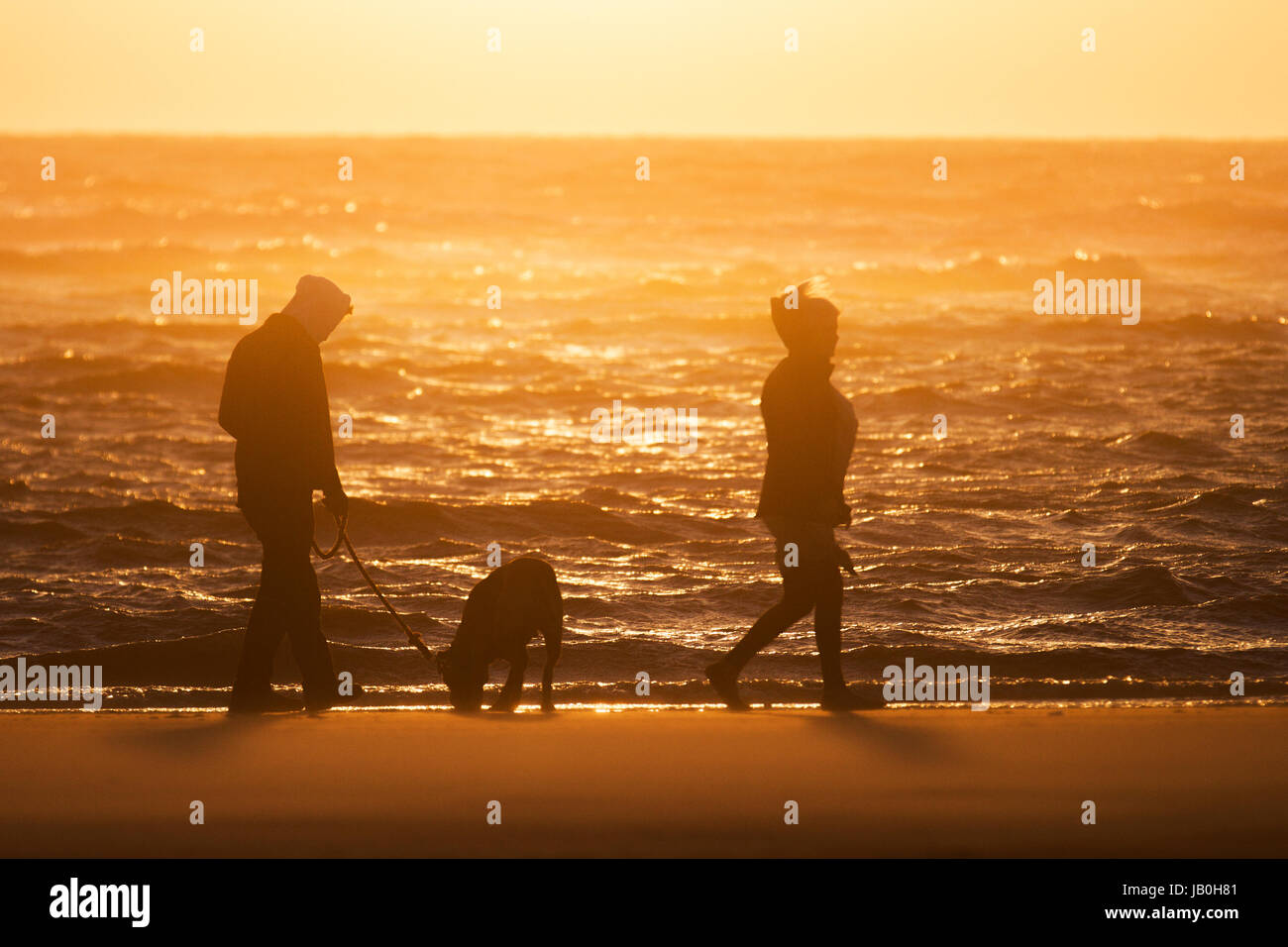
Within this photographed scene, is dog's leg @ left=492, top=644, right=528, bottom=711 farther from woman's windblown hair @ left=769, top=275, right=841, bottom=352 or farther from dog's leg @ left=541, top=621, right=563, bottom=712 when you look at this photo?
woman's windblown hair @ left=769, top=275, right=841, bottom=352

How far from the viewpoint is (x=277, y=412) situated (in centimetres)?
598

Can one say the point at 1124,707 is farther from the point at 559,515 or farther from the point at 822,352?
the point at 559,515

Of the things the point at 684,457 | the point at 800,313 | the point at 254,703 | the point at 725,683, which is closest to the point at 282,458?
the point at 254,703

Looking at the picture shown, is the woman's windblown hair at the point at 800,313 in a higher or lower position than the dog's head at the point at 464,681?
higher

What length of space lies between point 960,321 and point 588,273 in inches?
458

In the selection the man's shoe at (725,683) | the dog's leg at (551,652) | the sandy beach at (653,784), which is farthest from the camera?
the dog's leg at (551,652)

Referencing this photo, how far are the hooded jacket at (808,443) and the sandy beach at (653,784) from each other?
0.83 m

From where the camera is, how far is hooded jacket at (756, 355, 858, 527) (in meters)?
5.95

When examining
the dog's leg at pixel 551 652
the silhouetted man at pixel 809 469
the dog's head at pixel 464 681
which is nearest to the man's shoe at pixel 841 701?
the silhouetted man at pixel 809 469

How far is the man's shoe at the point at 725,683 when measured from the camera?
6254 mm

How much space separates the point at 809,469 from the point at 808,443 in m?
0.10

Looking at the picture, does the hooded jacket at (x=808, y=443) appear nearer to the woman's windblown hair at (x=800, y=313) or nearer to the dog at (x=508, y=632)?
the woman's windblown hair at (x=800, y=313)
